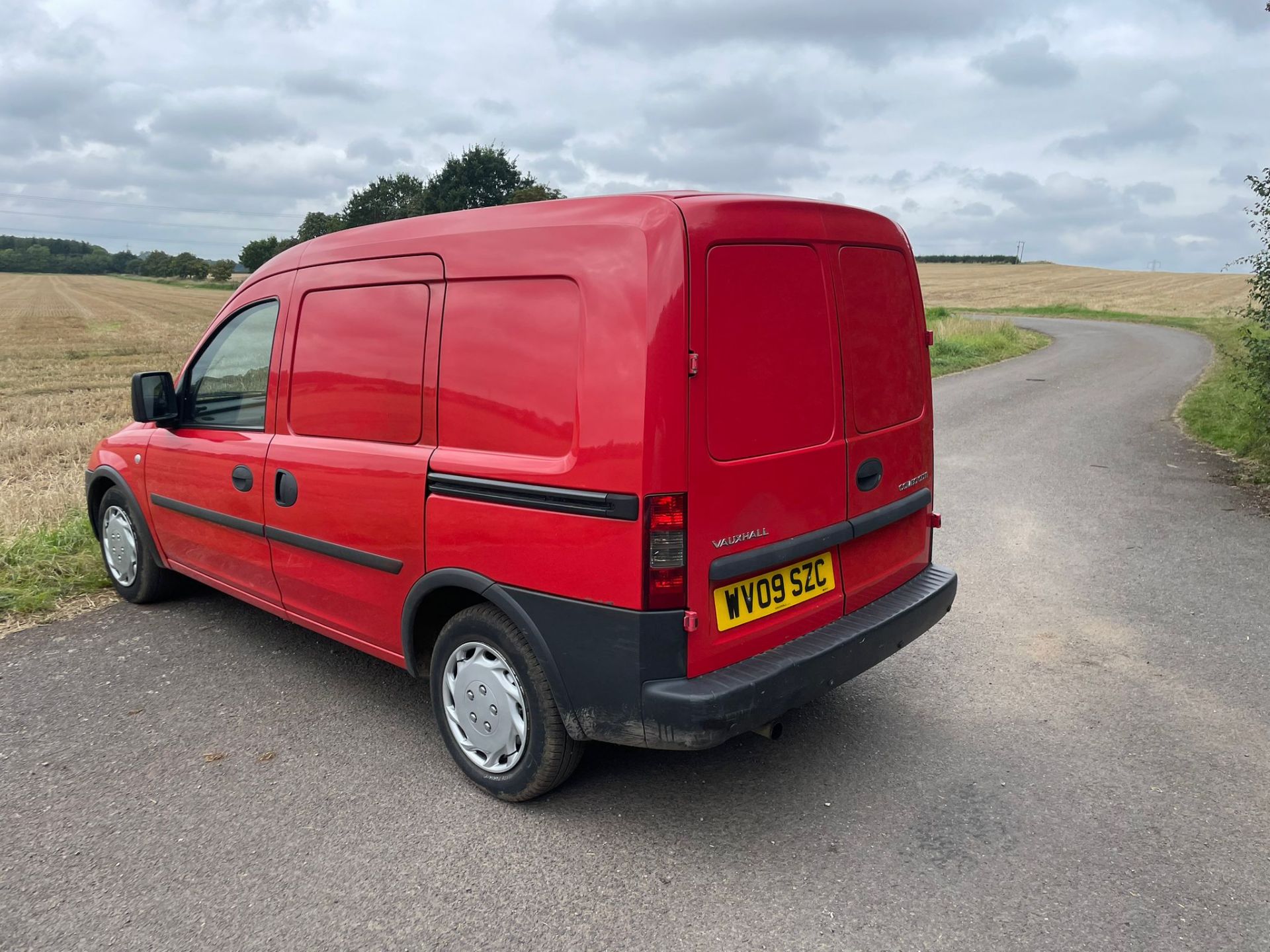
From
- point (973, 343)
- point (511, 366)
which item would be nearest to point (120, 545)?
point (511, 366)

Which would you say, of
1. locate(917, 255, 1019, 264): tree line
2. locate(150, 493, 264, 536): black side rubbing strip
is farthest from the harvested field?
locate(917, 255, 1019, 264): tree line

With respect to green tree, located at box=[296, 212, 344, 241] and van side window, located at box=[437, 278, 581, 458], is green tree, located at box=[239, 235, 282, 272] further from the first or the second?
van side window, located at box=[437, 278, 581, 458]

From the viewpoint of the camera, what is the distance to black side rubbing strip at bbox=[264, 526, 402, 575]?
3400mm

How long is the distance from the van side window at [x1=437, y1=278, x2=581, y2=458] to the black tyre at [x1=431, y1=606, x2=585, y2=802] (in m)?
0.62

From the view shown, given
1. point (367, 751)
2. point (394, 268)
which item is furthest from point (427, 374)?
point (367, 751)

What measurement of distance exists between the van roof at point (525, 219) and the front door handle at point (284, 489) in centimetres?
89

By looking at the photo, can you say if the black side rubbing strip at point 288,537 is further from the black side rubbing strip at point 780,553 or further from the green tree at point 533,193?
the green tree at point 533,193

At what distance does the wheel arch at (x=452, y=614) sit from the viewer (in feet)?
9.49

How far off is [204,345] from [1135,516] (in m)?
6.62

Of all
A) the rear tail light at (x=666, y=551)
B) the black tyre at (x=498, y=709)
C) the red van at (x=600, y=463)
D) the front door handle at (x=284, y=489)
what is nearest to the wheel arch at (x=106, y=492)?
the red van at (x=600, y=463)

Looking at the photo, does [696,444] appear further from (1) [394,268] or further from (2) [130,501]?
(2) [130,501]

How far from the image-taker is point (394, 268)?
343 centimetres

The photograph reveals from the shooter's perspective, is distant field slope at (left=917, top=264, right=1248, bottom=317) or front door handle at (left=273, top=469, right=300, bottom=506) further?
distant field slope at (left=917, top=264, right=1248, bottom=317)

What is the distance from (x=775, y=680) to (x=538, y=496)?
36.6 inches
